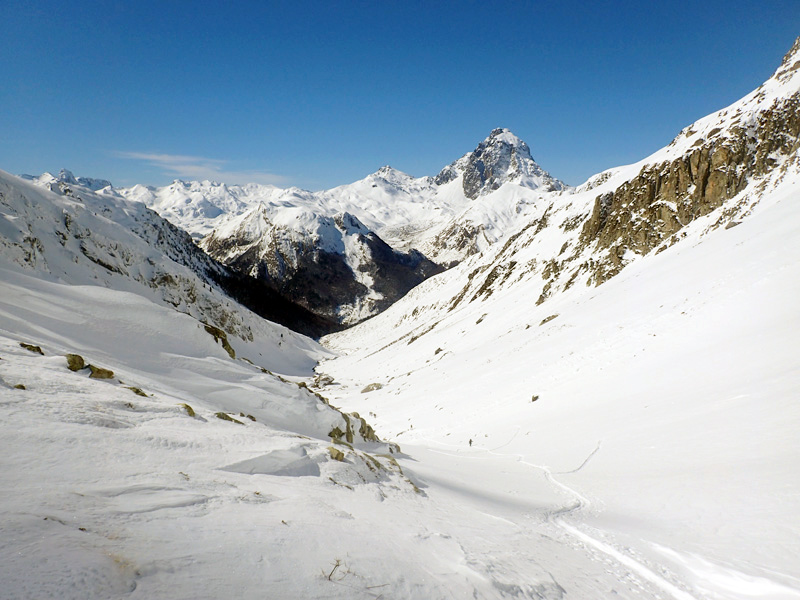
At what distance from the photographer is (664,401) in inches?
579

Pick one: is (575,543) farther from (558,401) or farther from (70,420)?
(558,401)

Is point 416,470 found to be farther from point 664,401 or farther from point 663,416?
point 664,401

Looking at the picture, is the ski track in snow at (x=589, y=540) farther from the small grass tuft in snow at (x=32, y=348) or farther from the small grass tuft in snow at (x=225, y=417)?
the small grass tuft in snow at (x=32, y=348)

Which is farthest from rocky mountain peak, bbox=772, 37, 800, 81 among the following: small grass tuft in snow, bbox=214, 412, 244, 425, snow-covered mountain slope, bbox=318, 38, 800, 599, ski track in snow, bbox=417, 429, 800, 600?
small grass tuft in snow, bbox=214, 412, 244, 425

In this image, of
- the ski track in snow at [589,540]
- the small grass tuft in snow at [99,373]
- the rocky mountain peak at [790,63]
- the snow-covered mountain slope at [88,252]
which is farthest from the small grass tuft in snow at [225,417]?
the rocky mountain peak at [790,63]

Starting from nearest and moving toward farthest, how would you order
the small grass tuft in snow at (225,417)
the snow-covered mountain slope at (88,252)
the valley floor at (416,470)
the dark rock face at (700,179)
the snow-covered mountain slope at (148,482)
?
the snow-covered mountain slope at (148,482) → the valley floor at (416,470) → the small grass tuft in snow at (225,417) → the snow-covered mountain slope at (88,252) → the dark rock face at (700,179)

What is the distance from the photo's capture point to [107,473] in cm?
501

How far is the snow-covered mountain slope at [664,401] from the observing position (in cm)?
764

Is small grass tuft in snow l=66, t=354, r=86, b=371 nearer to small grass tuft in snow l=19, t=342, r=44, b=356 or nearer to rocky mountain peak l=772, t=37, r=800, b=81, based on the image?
small grass tuft in snow l=19, t=342, r=44, b=356

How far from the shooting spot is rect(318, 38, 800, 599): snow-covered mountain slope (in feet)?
25.1

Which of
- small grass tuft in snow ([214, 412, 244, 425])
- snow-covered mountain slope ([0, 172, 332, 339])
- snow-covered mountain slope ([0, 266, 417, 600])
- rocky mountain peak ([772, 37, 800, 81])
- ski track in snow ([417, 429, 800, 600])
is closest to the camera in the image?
snow-covered mountain slope ([0, 266, 417, 600])

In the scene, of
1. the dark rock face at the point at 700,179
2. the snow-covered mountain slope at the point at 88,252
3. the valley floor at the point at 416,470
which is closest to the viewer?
the valley floor at the point at 416,470

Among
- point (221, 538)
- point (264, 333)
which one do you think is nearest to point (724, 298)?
point (221, 538)

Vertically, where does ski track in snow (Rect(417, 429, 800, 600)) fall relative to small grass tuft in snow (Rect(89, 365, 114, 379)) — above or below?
below
